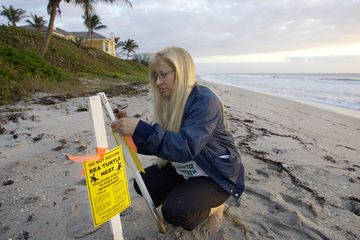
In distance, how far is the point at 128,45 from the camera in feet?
197

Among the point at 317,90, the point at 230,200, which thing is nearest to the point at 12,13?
the point at 317,90

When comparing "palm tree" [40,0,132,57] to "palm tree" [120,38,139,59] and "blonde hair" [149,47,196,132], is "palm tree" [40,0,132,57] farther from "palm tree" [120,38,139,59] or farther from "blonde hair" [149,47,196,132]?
"palm tree" [120,38,139,59]

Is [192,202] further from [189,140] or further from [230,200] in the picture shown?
[230,200]

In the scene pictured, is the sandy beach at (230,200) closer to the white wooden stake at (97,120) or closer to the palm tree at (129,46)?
the white wooden stake at (97,120)

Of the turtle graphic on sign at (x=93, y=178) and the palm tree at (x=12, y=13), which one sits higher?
the palm tree at (x=12, y=13)

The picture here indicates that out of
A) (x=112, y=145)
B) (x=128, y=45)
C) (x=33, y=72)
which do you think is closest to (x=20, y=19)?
(x=128, y=45)

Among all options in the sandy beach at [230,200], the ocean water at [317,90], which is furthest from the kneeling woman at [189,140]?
the ocean water at [317,90]

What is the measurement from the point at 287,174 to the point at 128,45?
5869 centimetres

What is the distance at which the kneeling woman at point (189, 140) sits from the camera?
2199mm

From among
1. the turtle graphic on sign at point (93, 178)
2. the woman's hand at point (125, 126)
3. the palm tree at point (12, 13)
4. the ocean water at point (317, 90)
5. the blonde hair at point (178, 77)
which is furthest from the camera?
the palm tree at point (12, 13)

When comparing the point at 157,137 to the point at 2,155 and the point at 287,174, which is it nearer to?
the point at 287,174

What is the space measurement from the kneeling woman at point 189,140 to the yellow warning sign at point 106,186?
22 cm

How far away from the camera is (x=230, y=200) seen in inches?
131

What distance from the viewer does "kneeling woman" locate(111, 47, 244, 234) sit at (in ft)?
7.22
